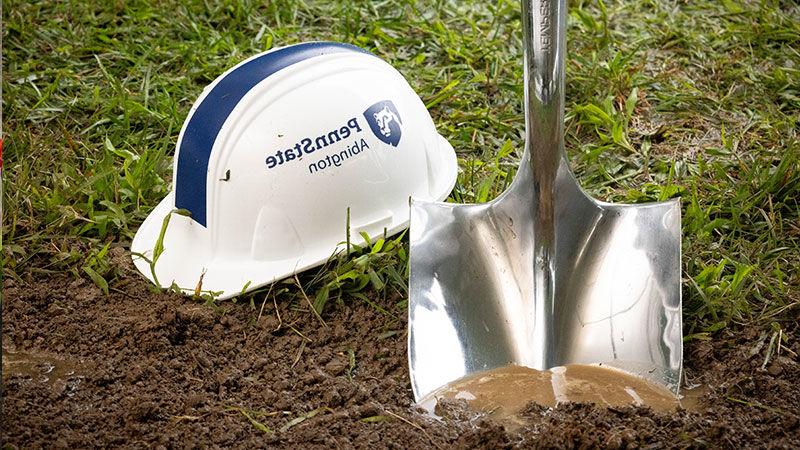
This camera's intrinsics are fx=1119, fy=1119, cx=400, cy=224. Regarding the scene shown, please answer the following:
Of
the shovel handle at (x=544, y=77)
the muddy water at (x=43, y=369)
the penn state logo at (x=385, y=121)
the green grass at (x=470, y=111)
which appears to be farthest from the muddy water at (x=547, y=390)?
the muddy water at (x=43, y=369)

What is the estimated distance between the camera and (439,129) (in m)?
3.90

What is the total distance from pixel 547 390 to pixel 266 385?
689 millimetres

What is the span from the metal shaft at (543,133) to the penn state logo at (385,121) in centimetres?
41

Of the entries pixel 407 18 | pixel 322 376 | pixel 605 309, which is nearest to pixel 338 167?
pixel 322 376

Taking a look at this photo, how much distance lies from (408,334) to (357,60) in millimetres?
877

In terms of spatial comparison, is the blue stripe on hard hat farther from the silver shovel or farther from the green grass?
the silver shovel

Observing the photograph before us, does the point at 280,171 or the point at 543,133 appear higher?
the point at 543,133

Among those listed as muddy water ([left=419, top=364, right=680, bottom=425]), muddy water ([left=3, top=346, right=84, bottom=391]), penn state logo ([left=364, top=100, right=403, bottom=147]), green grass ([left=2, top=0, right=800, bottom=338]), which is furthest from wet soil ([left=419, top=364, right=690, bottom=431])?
muddy water ([left=3, top=346, right=84, bottom=391])

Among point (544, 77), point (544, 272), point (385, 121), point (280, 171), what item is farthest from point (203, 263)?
point (544, 77)

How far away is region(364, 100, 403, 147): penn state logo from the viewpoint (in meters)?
3.12

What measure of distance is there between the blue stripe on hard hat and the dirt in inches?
11.2

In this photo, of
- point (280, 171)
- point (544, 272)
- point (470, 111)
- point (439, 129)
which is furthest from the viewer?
point (470, 111)

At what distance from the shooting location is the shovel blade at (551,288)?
2.74m

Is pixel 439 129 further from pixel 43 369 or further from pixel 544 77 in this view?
pixel 43 369
